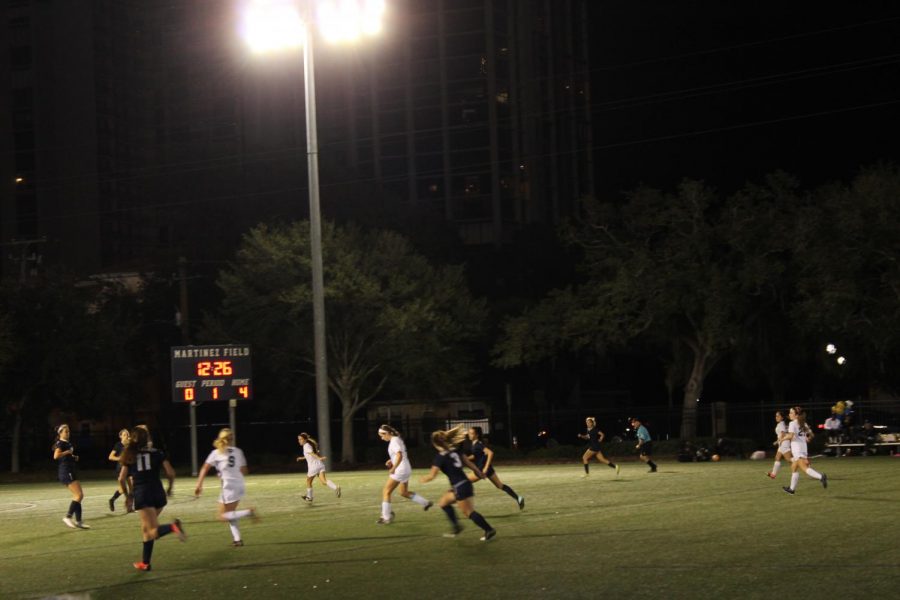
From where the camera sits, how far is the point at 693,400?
58.3m

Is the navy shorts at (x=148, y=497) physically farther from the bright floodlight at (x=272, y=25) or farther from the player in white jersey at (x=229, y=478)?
the bright floodlight at (x=272, y=25)

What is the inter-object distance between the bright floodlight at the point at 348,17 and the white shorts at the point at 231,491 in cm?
1765

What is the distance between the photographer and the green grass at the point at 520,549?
1414 centimetres

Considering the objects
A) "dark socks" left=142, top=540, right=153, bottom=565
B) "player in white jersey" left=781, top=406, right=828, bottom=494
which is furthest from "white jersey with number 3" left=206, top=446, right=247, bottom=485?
"player in white jersey" left=781, top=406, right=828, bottom=494

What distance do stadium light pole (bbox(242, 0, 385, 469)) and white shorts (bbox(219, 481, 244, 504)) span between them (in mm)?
13391

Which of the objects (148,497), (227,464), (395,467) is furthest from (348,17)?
(148,497)

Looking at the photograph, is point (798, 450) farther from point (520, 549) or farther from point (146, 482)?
point (146, 482)

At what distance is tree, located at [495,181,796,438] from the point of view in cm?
5488

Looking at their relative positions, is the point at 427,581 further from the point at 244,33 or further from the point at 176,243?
the point at 176,243

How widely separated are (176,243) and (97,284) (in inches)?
361

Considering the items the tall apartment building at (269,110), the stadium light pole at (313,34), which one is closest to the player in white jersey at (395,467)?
the stadium light pole at (313,34)

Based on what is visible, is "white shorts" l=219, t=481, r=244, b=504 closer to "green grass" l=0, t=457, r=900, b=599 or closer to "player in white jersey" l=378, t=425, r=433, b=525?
"green grass" l=0, t=457, r=900, b=599

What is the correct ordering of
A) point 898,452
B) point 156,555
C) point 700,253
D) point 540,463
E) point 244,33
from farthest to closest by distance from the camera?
point 700,253 < point 540,463 < point 898,452 < point 244,33 < point 156,555

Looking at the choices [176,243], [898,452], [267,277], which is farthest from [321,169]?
[898,452]
